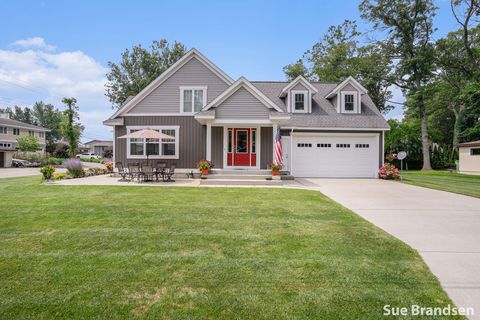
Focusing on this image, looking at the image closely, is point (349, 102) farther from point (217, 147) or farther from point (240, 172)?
point (217, 147)

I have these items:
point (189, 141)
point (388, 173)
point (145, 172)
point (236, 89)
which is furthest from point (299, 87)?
point (145, 172)

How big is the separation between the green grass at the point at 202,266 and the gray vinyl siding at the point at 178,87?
32.7ft

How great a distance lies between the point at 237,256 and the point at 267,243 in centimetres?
74

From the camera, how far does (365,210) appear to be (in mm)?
6996

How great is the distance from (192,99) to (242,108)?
11.6 feet

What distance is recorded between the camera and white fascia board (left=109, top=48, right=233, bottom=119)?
15125mm

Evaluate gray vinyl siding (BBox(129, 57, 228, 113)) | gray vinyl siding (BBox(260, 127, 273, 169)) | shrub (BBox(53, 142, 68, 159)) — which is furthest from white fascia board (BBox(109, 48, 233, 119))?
shrub (BBox(53, 142, 68, 159))

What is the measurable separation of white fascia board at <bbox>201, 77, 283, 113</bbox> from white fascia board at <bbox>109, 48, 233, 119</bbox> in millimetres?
1834

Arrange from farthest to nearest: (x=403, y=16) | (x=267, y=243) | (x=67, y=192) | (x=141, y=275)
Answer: (x=403, y=16) → (x=67, y=192) → (x=267, y=243) → (x=141, y=275)

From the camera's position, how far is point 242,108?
13.7 m

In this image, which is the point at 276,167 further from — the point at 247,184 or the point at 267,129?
the point at 267,129

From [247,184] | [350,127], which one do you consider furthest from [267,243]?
[350,127]

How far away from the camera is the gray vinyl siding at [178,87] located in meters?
15.2

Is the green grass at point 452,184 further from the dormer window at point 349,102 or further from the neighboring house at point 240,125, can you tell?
the dormer window at point 349,102
